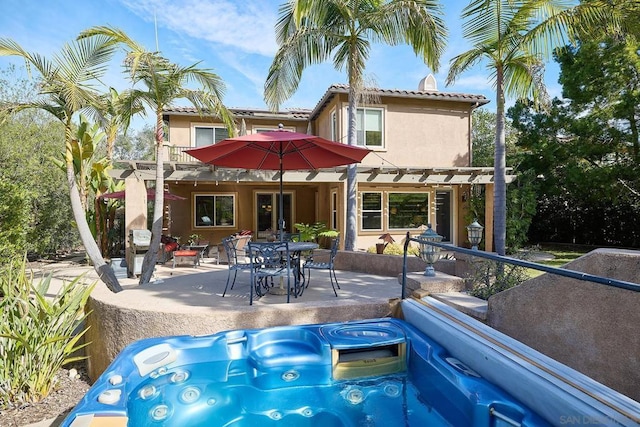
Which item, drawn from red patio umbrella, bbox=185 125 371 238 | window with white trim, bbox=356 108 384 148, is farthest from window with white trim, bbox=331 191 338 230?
red patio umbrella, bbox=185 125 371 238

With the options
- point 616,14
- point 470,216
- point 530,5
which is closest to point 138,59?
point 530,5

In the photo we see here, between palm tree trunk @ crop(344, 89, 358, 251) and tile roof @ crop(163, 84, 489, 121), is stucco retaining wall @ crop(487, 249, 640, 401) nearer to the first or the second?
palm tree trunk @ crop(344, 89, 358, 251)

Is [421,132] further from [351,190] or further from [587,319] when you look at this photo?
[587,319]

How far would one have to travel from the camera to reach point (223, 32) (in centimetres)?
1237

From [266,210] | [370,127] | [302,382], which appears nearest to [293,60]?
[370,127]

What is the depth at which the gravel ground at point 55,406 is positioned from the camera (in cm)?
372

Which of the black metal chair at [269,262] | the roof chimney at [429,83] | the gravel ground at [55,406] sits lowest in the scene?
the gravel ground at [55,406]

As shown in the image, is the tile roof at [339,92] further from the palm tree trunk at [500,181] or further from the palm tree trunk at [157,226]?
the palm tree trunk at [157,226]

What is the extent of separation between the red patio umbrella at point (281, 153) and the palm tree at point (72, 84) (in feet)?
10.4

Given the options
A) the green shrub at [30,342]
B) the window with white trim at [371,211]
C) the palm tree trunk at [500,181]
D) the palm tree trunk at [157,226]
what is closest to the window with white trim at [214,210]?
the window with white trim at [371,211]

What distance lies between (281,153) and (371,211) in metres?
9.23

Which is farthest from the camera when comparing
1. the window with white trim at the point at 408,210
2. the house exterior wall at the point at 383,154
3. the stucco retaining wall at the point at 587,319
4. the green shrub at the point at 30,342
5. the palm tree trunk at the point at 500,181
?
the window with white trim at the point at 408,210

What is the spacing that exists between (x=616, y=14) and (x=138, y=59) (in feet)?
35.6

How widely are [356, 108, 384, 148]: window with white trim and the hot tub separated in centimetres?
1100
